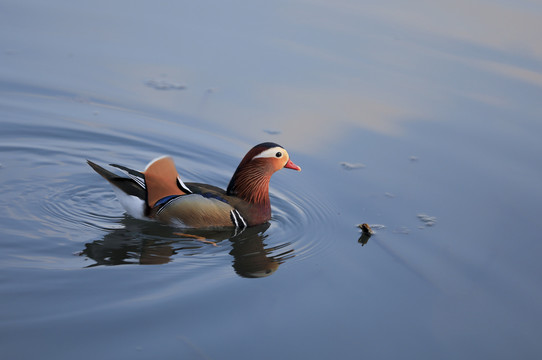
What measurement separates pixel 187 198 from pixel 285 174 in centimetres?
172

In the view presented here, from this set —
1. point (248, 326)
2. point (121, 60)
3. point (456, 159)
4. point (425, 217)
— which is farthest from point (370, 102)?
point (248, 326)

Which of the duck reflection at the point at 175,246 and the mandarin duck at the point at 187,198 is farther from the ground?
the mandarin duck at the point at 187,198

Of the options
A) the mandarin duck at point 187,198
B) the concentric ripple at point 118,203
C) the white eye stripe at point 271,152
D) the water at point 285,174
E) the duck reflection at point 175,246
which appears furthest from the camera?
the white eye stripe at point 271,152

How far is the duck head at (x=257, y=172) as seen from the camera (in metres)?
7.23

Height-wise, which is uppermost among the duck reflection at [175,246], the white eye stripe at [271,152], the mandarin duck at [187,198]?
the white eye stripe at [271,152]

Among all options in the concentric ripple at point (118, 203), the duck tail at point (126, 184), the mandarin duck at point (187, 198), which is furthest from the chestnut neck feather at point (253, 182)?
the duck tail at point (126, 184)

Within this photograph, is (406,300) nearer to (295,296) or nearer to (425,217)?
(295,296)

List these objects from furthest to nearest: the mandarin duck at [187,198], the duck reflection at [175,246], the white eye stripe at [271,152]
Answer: the white eye stripe at [271,152] → the mandarin duck at [187,198] → the duck reflection at [175,246]

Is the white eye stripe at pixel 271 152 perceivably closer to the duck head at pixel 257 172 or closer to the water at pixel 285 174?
the duck head at pixel 257 172

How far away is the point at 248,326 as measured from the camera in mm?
5051

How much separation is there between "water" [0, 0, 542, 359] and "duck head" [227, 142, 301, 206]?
356 mm

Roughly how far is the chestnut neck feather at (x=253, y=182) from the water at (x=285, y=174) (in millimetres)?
316

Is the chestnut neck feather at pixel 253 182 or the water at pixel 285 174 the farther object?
the chestnut neck feather at pixel 253 182

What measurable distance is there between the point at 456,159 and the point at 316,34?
3817mm
